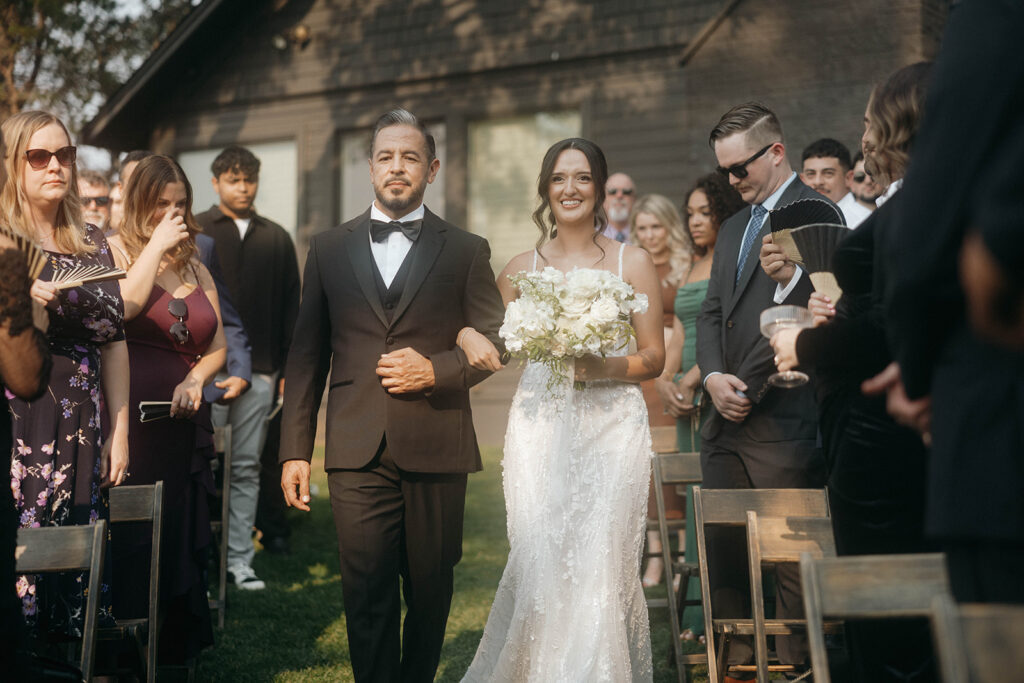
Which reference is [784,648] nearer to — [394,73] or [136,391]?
[136,391]

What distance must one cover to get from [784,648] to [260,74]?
514 inches

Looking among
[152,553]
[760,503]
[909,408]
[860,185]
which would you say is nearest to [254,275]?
[152,553]

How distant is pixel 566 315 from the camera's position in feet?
15.1

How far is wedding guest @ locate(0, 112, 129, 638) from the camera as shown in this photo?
4051mm

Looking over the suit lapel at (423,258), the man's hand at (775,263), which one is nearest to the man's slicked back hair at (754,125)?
the man's hand at (775,263)

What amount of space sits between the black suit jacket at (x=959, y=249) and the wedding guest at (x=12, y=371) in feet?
7.59

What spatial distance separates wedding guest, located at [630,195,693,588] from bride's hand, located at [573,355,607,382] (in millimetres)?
2873

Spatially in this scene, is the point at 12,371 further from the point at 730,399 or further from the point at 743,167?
the point at 743,167

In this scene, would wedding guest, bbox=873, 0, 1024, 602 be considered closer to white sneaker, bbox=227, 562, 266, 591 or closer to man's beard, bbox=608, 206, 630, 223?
white sneaker, bbox=227, 562, 266, 591

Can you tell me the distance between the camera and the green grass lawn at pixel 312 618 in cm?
569

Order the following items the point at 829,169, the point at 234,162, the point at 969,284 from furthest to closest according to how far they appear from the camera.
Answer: the point at 234,162
the point at 829,169
the point at 969,284

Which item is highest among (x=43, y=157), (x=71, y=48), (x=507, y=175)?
(x=71, y=48)

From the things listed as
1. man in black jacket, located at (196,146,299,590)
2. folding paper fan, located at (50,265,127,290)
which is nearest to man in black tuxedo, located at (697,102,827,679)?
folding paper fan, located at (50,265,127,290)

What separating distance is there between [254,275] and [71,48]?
15.6 metres
